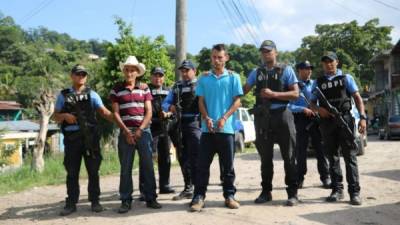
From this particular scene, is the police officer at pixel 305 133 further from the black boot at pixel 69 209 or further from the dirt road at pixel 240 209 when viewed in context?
the black boot at pixel 69 209

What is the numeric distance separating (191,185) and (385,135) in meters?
21.1

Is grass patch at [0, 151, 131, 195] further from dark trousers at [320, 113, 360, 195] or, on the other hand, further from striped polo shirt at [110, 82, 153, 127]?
dark trousers at [320, 113, 360, 195]

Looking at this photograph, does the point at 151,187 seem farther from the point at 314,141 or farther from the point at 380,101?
the point at 380,101

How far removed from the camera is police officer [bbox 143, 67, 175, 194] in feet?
24.3

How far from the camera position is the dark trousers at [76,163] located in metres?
6.40

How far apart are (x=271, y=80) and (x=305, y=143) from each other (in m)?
1.91

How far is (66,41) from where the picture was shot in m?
125

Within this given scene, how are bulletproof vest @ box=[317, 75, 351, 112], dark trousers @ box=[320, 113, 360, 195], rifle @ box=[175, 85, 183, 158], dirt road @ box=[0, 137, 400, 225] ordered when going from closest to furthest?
1. dirt road @ box=[0, 137, 400, 225]
2. dark trousers @ box=[320, 113, 360, 195]
3. bulletproof vest @ box=[317, 75, 351, 112]
4. rifle @ box=[175, 85, 183, 158]

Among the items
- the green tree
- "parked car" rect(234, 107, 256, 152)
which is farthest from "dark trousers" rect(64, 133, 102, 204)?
the green tree

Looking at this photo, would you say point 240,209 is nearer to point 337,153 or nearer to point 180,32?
point 337,153

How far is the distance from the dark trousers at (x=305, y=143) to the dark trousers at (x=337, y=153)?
1000mm

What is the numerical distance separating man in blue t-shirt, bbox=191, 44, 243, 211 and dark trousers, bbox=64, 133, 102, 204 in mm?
1347

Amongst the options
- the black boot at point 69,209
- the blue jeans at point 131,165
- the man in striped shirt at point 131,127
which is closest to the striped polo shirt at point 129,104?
the man in striped shirt at point 131,127

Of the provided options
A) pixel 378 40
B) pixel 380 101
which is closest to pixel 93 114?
pixel 380 101
